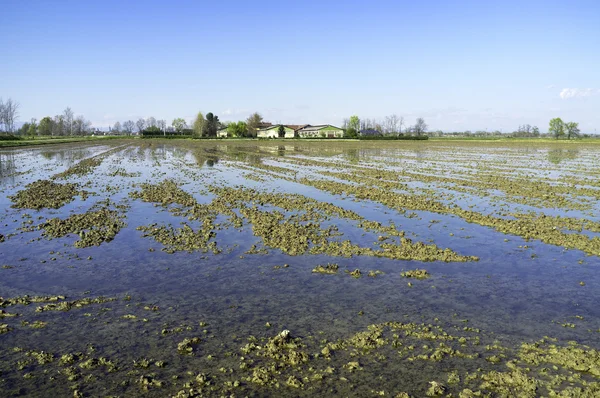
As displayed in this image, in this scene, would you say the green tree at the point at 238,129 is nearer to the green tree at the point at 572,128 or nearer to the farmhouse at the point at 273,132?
the farmhouse at the point at 273,132

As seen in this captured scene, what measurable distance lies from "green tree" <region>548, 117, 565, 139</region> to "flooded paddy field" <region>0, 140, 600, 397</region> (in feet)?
512

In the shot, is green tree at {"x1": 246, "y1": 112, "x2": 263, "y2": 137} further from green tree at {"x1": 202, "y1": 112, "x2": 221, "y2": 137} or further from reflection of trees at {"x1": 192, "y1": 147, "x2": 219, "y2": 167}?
reflection of trees at {"x1": 192, "y1": 147, "x2": 219, "y2": 167}

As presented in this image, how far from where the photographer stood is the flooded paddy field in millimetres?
6012

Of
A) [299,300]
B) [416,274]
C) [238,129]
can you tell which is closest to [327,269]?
[299,300]

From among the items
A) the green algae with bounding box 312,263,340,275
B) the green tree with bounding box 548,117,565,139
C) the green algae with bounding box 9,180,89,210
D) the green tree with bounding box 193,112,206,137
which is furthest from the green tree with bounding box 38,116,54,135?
the green tree with bounding box 548,117,565,139

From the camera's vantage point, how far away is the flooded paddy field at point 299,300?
19.7 ft

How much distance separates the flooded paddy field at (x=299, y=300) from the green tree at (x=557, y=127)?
156m

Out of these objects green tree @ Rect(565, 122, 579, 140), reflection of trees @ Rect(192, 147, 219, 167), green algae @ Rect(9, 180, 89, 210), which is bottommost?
green algae @ Rect(9, 180, 89, 210)

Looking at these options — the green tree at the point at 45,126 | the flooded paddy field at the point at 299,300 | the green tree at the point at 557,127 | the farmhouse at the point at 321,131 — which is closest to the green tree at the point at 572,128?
the green tree at the point at 557,127

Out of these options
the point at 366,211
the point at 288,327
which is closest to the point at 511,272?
the point at 288,327

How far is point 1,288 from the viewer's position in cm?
905

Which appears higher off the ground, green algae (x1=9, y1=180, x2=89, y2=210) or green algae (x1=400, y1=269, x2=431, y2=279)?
green algae (x1=9, y1=180, x2=89, y2=210)

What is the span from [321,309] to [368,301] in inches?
42.7

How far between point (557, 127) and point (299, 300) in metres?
173
